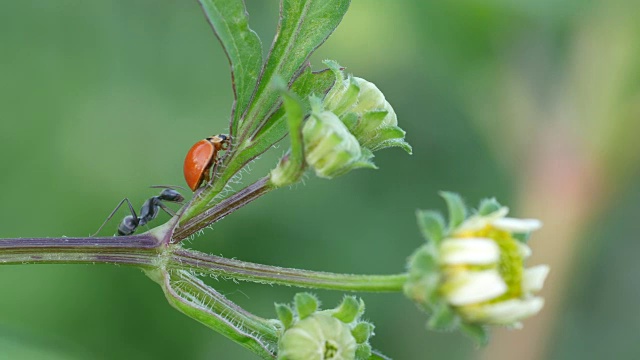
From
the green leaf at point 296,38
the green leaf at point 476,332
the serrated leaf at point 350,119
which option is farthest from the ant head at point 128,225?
the green leaf at point 476,332

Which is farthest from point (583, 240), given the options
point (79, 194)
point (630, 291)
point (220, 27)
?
point (220, 27)

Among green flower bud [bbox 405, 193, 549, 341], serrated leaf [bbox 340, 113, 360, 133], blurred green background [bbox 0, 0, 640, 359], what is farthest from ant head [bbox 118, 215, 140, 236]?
blurred green background [bbox 0, 0, 640, 359]

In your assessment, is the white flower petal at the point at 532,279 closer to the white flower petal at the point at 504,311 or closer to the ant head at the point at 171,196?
the white flower petal at the point at 504,311

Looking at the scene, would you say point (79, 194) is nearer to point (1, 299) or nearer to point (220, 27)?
point (1, 299)

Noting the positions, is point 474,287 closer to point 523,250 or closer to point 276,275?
point 523,250

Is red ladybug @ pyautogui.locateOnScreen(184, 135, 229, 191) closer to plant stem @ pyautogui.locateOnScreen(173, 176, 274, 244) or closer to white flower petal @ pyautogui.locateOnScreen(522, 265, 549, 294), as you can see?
plant stem @ pyautogui.locateOnScreen(173, 176, 274, 244)

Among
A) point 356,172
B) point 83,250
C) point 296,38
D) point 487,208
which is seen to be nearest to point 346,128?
point 296,38
